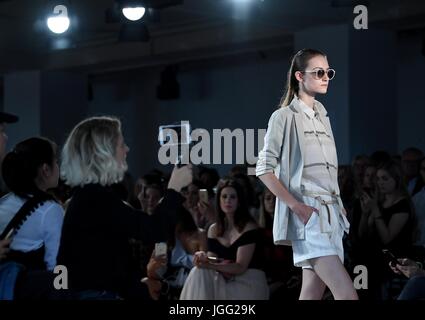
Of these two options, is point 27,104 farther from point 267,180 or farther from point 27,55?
point 267,180

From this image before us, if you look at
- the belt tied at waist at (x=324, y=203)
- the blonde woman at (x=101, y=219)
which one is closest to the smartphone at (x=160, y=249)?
the belt tied at waist at (x=324, y=203)

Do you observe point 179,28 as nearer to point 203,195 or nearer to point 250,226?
point 203,195

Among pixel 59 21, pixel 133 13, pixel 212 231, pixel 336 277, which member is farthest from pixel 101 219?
pixel 59 21

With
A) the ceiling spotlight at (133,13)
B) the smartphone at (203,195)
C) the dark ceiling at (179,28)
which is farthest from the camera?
the dark ceiling at (179,28)

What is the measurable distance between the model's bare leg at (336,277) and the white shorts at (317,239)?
2cm

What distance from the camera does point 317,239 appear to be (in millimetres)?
3082

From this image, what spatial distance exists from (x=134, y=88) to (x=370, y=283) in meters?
7.95

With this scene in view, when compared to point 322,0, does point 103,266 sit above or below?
below

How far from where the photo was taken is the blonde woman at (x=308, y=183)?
121 inches

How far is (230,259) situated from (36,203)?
2.16 meters

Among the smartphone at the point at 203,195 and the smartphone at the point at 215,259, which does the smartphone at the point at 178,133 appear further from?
the smartphone at the point at 203,195

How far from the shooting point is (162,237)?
9.00 feet

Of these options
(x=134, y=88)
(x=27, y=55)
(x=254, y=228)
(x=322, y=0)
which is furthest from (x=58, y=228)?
(x=134, y=88)

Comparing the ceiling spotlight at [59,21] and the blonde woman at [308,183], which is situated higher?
the ceiling spotlight at [59,21]
